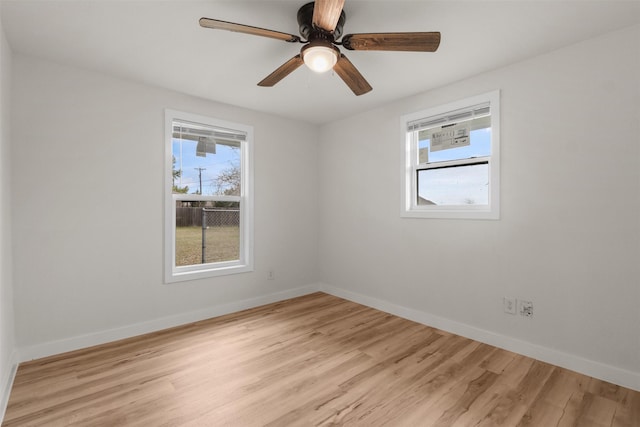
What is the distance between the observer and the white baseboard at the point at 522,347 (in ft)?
6.74

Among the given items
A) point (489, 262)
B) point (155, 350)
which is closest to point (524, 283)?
point (489, 262)

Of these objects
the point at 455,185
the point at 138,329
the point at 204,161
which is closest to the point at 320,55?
the point at 455,185

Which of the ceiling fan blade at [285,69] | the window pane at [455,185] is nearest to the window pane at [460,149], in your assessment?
the window pane at [455,185]

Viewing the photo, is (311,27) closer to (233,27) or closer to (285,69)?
(285,69)

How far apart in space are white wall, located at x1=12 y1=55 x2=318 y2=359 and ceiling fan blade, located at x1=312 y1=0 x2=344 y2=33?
205cm

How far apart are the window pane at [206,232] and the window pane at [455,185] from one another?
7.17 feet

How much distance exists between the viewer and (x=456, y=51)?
2.32 metres

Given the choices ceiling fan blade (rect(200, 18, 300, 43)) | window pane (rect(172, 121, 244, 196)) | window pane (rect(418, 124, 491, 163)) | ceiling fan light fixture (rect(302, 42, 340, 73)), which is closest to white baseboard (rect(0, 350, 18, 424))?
window pane (rect(172, 121, 244, 196))

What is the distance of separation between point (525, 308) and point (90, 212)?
3747 mm

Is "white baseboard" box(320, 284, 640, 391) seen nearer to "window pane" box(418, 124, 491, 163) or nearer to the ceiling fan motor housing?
"window pane" box(418, 124, 491, 163)

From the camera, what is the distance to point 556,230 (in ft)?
7.61

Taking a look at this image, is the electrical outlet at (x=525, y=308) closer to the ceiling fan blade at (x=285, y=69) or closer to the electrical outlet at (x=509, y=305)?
the electrical outlet at (x=509, y=305)

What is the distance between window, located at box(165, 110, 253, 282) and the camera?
3.14 m

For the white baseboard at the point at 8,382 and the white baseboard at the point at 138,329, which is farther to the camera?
the white baseboard at the point at 138,329
